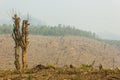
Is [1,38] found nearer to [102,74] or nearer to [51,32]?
[51,32]

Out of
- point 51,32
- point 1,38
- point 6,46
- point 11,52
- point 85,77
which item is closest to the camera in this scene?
point 85,77

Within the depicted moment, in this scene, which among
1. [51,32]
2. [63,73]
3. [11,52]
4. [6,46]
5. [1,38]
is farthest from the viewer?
[51,32]

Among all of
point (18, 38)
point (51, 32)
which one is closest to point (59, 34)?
point (51, 32)

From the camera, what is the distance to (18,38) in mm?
23766

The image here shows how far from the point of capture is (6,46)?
5182 inches

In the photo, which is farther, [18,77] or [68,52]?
[68,52]

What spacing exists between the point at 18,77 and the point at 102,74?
3478 millimetres

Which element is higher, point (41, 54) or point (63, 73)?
point (63, 73)

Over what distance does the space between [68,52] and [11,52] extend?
2654 centimetres

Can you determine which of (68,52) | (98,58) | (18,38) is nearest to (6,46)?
(68,52)

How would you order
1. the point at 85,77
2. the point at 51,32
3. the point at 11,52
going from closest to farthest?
the point at 85,77, the point at 11,52, the point at 51,32

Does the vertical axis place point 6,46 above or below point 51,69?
below

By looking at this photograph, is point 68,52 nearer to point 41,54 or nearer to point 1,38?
point 41,54

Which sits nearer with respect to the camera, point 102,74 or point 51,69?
point 102,74
